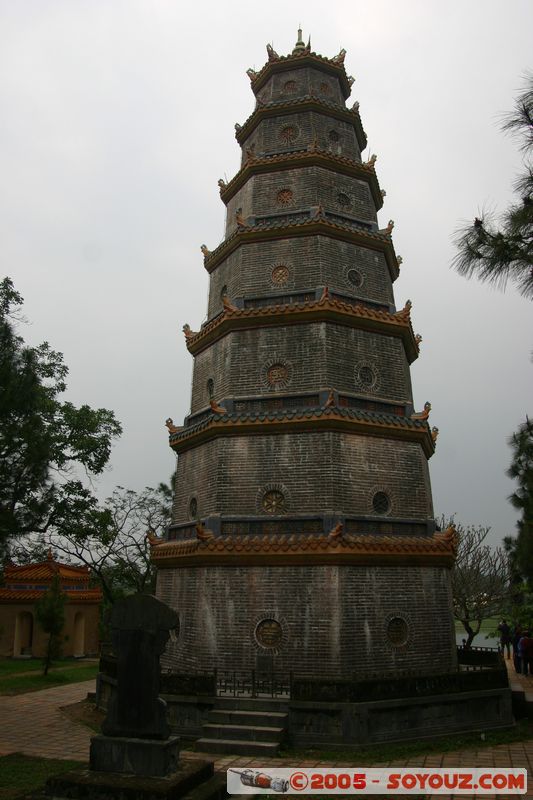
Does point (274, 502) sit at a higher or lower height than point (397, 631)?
higher

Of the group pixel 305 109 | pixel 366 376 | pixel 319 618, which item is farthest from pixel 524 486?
pixel 305 109

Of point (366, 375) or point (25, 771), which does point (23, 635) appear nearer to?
point (25, 771)

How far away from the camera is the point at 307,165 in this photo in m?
16.6

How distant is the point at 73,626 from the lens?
90.6ft

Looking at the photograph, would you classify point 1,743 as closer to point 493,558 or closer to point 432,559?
point 432,559

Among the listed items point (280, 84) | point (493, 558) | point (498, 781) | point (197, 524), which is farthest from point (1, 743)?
point (493, 558)

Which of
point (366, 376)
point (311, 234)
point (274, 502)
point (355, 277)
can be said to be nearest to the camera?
point (274, 502)

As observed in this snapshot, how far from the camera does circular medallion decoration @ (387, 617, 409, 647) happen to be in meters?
12.1

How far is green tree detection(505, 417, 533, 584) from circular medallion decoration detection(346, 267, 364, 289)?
26.5ft

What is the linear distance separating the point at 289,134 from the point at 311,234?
4044 mm

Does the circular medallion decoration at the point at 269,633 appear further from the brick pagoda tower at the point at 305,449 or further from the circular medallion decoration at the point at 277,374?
the circular medallion decoration at the point at 277,374

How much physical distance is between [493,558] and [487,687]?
842 inches

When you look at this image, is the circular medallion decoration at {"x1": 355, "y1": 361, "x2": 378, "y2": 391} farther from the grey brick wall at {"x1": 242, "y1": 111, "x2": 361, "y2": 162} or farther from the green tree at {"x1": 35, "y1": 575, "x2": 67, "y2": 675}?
the green tree at {"x1": 35, "y1": 575, "x2": 67, "y2": 675}

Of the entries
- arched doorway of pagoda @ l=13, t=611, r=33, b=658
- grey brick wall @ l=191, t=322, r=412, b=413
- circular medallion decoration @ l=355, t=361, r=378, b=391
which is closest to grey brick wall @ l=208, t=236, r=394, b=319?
grey brick wall @ l=191, t=322, r=412, b=413
